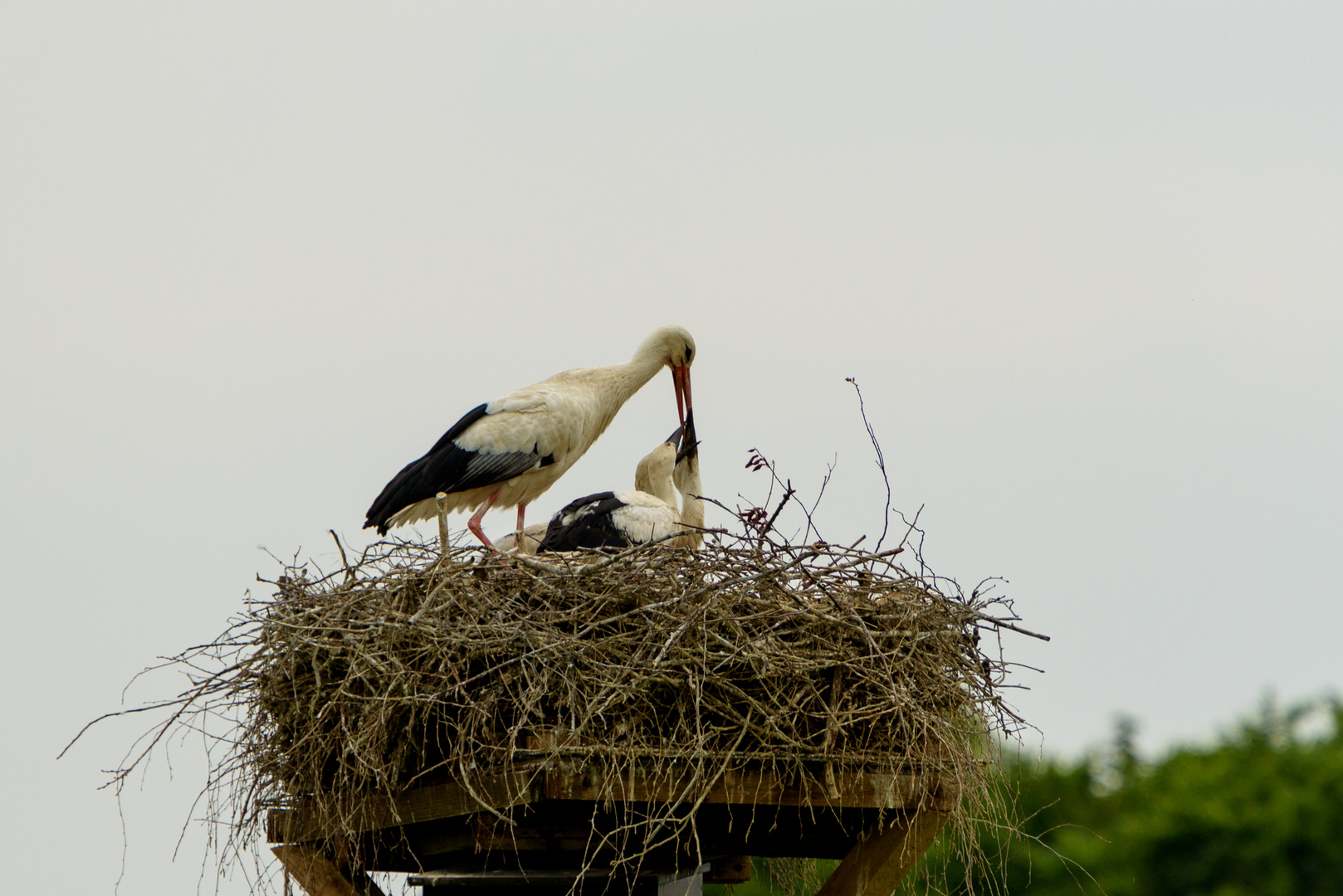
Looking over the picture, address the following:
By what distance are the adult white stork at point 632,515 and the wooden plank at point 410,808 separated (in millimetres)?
1590

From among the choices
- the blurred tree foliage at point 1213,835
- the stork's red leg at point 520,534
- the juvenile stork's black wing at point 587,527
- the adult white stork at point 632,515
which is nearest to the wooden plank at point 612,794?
the adult white stork at point 632,515

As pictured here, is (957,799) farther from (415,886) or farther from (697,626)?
(415,886)

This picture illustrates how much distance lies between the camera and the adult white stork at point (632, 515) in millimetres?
5949

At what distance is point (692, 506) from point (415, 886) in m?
2.73

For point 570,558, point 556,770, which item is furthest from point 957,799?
point 570,558

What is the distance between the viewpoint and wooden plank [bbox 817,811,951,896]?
4121 mm

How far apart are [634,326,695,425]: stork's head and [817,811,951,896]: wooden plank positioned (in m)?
2.90

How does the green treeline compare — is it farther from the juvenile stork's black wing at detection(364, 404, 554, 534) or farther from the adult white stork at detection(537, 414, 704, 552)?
the juvenile stork's black wing at detection(364, 404, 554, 534)

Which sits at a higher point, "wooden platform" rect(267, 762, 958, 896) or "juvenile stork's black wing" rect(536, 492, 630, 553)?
"juvenile stork's black wing" rect(536, 492, 630, 553)

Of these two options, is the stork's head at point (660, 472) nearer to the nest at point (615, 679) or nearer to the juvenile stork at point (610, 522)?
the juvenile stork at point (610, 522)

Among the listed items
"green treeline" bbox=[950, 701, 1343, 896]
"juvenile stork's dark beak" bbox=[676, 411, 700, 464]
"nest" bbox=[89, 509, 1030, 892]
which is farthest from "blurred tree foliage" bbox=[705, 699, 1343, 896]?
"nest" bbox=[89, 509, 1030, 892]

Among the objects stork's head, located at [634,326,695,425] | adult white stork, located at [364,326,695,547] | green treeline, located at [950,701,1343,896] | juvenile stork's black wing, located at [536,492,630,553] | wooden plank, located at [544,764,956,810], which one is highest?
stork's head, located at [634,326,695,425]

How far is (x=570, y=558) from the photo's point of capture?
4.71 meters

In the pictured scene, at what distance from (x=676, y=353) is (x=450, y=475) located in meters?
1.15
